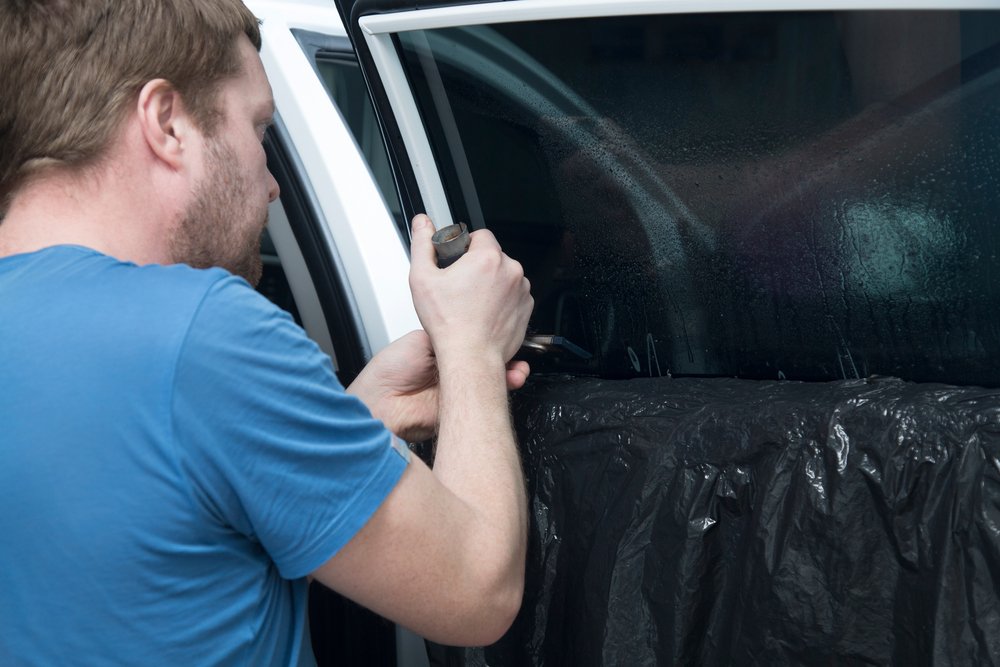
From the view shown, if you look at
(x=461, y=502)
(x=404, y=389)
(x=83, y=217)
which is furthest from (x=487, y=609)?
(x=83, y=217)

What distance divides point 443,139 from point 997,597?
39.4 inches

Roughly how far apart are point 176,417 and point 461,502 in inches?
13.1

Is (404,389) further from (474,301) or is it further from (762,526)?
(762,526)

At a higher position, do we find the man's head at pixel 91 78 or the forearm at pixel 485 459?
the man's head at pixel 91 78

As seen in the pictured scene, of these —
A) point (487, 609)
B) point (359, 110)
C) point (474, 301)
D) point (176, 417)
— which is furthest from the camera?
point (359, 110)

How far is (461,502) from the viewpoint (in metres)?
1.18

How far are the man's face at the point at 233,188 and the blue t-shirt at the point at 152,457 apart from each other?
0.18 meters

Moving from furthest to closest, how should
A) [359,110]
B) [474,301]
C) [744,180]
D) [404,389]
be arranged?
[359,110] → [404,389] → [474,301] → [744,180]

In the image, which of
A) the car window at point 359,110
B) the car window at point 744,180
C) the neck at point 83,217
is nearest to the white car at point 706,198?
the car window at point 744,180

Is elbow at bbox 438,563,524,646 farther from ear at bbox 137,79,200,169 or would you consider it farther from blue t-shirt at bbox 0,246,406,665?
ear at bbox 137,79,200,169

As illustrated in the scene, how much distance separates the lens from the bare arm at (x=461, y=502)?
→ 1108mm

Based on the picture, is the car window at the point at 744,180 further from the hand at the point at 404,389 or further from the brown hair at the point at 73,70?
the brown hair at the point at 73,70

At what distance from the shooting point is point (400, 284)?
1.96m

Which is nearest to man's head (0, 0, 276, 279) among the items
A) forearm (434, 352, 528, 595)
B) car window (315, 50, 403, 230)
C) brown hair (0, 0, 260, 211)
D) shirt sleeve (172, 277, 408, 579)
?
brown hair (0, 0, 260, 211)
